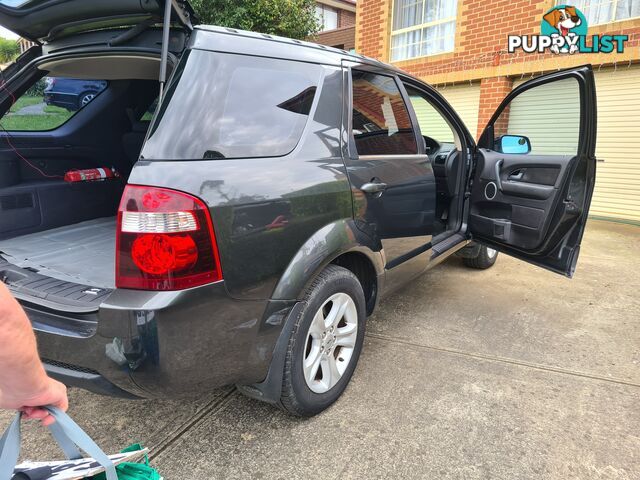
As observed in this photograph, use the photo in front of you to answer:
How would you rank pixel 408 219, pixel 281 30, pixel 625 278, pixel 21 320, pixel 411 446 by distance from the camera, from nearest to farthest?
pixel 21 320 → pixel 411 446 → pixel 408 219 → pixel 625 278 → pixel 281 30

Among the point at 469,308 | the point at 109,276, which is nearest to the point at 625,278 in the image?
the point at 469,308

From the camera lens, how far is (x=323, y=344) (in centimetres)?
232

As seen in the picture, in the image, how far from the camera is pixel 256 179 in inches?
73.3

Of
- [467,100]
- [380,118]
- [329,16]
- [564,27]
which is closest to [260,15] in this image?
[467,100]

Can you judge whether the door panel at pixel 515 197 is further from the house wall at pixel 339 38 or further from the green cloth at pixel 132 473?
the house wall at pixel 339 38

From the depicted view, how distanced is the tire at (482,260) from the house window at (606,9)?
167 inches

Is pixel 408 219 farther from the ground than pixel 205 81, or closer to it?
closer to it

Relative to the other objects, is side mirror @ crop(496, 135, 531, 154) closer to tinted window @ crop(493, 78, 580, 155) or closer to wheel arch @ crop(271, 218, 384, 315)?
tinted window @ crop(493, 78, 580, 155)

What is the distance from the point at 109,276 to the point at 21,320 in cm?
144

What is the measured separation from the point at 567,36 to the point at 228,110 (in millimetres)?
6859

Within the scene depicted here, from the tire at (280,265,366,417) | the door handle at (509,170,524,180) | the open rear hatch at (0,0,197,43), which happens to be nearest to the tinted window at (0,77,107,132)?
the open rear hatch at (0,0,197,43)

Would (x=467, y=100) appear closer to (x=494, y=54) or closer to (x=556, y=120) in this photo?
(x=494, y=54)

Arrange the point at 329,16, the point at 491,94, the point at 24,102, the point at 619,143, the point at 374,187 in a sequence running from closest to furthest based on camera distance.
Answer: the point at 374,187 < the point at 24,102 < the point at 619,143 < the point at 491,94 < the point at 329,16

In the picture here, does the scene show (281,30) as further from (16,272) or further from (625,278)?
(16,272)
